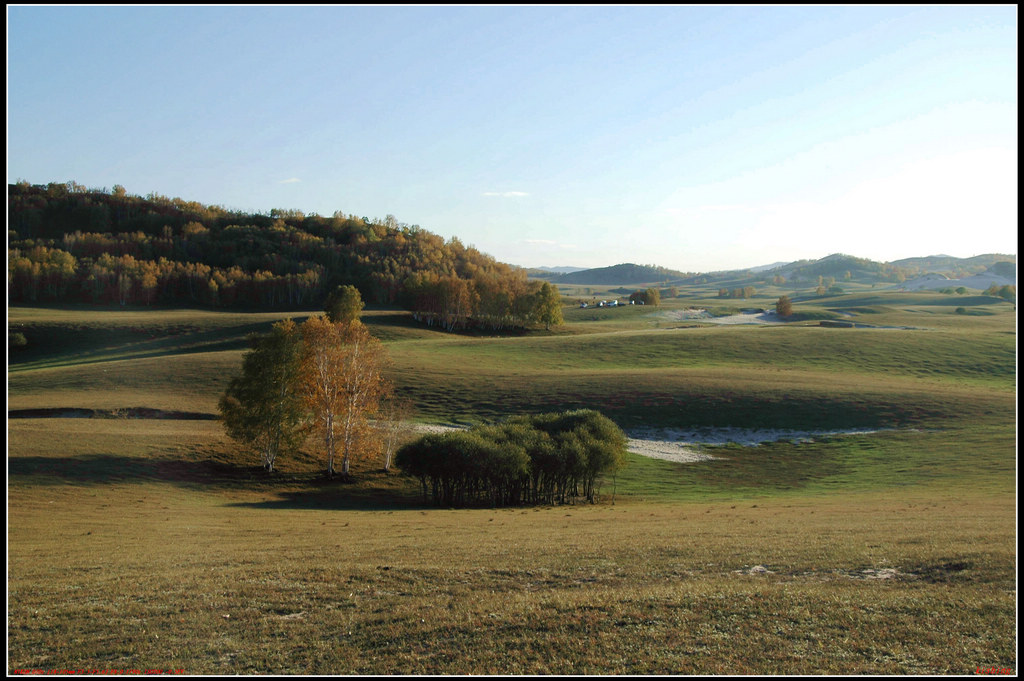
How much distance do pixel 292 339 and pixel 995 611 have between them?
1565 inches

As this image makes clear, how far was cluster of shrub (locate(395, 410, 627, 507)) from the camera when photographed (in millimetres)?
35938

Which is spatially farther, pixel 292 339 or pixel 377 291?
pixel 377 291

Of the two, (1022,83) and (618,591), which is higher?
(1022,83)

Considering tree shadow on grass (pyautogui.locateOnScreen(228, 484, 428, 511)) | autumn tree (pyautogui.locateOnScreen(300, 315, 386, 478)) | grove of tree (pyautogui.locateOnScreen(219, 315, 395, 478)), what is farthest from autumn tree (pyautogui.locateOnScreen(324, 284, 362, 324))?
tree shadow on grass (pyautogui.locateOnScreen(228, 484, 428, 511))

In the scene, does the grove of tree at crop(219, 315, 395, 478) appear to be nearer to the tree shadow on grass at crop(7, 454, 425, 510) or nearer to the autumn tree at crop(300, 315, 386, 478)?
the autumn tree at crop(300, 315, 386, 478)

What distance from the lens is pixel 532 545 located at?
20750 millimetres

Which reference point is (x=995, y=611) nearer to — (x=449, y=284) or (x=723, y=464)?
(x=723, y=464)

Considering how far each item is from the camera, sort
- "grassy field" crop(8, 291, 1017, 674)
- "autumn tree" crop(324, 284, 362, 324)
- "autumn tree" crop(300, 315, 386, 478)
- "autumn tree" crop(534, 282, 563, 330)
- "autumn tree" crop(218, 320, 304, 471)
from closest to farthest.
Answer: "grassy field" crop(8, 291, 1017, 674)
"autumn tree" crop(218, 320, 304, 471)
"autumn tree" crop(300, 315, 386, 478)
"autumn tree" crop(324, 284, 362, 324)
"autumn tree" crop(534, 282, 563, 330)

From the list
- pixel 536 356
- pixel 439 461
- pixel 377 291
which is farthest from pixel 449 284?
pixel 439 461

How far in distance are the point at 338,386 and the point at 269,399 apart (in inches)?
170

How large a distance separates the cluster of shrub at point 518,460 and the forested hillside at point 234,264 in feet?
251

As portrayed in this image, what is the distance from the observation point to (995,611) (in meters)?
12.3

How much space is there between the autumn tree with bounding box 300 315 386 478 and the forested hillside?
68606mm

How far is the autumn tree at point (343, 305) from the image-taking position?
8540cm
